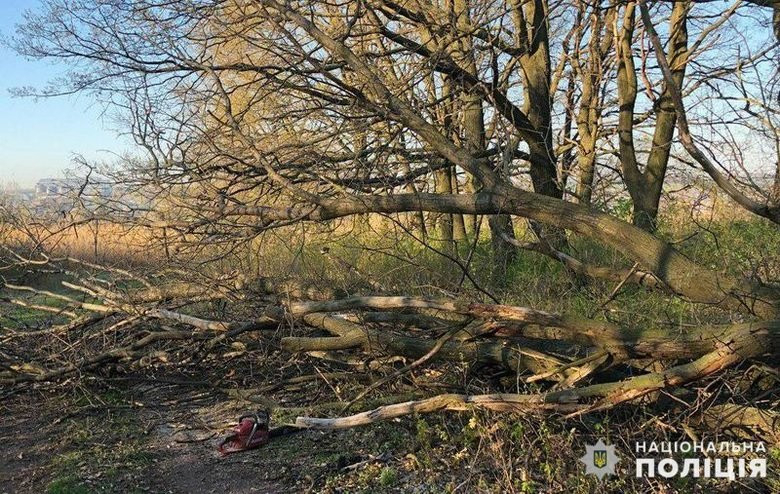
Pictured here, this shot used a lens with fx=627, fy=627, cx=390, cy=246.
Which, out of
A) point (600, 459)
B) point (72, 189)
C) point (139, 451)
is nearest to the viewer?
point (600, 459)

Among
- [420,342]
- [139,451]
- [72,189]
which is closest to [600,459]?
[420,342]

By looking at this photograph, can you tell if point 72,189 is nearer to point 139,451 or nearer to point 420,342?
point 139,451

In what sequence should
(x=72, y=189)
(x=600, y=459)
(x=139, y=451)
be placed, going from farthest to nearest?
(x=72, y=189) → (x=139, y=451) → (x=600, y=459)

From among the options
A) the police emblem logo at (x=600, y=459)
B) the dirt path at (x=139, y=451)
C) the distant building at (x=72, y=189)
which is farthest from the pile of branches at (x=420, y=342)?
the distant building at (x=72, y=189)

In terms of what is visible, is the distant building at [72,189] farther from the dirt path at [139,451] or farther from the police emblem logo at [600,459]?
the police emblem logo at [600,459]

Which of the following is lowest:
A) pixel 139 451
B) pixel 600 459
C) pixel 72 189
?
pixel 139 451

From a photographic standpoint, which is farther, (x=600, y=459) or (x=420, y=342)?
(x=420, y=342)

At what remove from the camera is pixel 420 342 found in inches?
183

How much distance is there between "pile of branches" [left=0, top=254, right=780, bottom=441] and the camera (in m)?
3.75

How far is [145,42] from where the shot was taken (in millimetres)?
7098

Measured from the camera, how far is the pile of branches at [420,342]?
148 inches

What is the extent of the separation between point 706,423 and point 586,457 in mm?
907

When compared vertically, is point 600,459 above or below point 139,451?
above

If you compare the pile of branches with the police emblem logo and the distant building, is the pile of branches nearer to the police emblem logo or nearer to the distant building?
the police emblem logo
